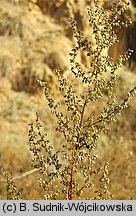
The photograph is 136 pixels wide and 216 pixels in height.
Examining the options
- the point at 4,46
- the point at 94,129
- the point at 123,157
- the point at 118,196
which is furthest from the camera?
the point at 4,46

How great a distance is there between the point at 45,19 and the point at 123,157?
192 centimetres

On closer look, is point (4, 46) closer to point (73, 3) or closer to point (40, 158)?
point (73, 3)

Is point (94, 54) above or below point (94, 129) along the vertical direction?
above

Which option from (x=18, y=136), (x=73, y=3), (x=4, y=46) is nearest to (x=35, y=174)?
(x=18, y=136)

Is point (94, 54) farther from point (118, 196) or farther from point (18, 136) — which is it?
point (18, 136)

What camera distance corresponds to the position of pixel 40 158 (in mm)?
3422

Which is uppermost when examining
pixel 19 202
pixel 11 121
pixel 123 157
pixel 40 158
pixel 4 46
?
pixel 4 46

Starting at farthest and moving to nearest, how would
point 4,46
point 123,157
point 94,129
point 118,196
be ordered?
point 4,46 → point 123,157 → point 118,196 → point 94,129

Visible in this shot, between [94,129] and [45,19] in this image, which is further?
[45,19]

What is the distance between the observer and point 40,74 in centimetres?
636

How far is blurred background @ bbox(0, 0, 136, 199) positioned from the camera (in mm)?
5941

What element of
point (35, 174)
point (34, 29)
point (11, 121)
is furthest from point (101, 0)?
point (35, 174)

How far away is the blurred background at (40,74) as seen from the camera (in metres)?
5.94

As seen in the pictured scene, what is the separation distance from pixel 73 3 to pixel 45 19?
1.23 ft
